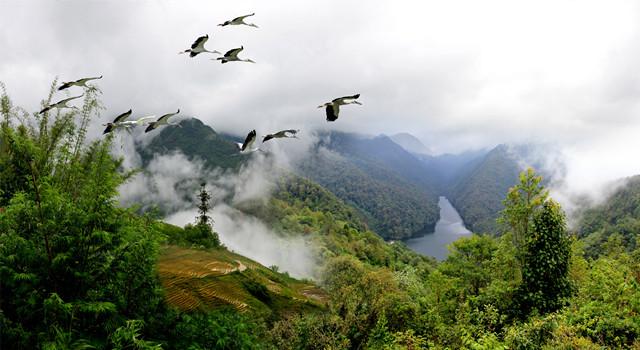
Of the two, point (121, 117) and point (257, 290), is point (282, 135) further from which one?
point (257, 290)

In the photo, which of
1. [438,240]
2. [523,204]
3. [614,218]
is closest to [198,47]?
[523,204]

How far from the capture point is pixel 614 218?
134m

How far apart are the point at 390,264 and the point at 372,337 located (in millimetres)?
75579

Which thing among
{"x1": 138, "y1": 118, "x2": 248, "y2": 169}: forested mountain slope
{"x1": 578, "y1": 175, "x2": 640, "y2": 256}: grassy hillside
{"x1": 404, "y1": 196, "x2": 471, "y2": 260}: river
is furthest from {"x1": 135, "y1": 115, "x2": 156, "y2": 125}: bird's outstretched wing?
{"x1": 138, "y1": 118, "x2": 248, "y2": 169}: forested mountain slope

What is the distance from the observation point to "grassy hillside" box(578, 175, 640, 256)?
107 m

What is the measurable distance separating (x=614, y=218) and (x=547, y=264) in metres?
152

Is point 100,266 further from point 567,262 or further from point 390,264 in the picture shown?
point 390,264

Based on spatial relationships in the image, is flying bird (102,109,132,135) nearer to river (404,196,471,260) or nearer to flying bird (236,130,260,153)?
flying bird (236,130,260,153)

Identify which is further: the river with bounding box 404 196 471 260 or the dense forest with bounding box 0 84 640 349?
the river with bounding box 404 196 471 260

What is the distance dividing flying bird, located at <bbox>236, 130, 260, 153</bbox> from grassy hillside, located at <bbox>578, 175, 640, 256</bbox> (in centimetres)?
11728

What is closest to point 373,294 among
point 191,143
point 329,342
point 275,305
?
point 329,342

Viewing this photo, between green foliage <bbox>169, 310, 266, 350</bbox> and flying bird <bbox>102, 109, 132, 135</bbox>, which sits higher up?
flying bird <bbox>102, 109, 132, 135</bbox>

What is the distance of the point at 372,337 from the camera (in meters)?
15.6

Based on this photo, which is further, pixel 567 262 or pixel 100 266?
pixel 567 262
